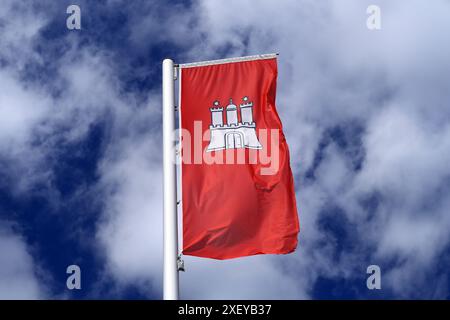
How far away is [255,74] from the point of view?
17.6 meters

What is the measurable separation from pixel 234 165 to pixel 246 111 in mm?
1267

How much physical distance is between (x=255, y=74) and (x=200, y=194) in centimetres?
297

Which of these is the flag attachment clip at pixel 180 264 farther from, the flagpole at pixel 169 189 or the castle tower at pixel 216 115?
the castle tower at pixel 216 115

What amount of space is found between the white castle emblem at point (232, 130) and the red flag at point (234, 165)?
20mm

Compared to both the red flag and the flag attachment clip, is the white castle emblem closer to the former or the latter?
the red flag

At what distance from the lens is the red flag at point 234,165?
53.6 feet

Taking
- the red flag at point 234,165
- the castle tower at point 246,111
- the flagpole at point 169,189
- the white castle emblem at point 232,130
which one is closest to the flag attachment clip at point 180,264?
the flagpole at point 169,189

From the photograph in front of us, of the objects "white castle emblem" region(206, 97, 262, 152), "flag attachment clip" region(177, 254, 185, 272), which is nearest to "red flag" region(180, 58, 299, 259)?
"white castle emblem" region(206, 97, 262, 152)

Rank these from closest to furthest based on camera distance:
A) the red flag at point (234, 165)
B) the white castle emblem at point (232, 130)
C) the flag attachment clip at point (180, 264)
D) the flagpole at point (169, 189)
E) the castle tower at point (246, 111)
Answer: the flagpole at point (169, 189) → the flag attachment clip at point (180, 264) → the red flag at point (234, 165) → the white castle emblem at point (232, 130) → the castle tower at point (246, 111)

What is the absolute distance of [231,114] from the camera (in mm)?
17062

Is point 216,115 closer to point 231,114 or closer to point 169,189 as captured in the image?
point 231,114

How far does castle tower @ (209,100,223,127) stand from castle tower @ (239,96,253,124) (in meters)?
0.50

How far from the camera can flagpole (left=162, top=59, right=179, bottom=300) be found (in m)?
15.6
